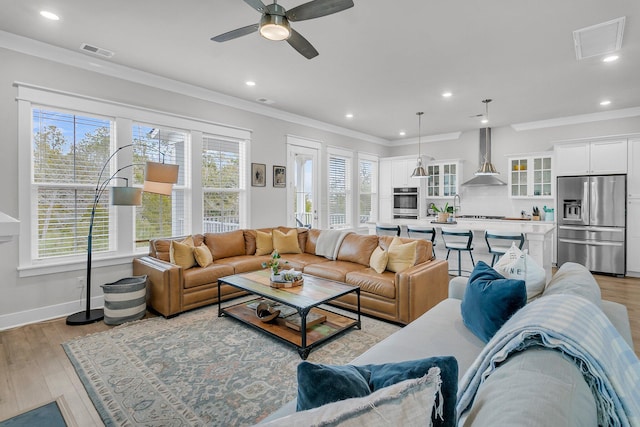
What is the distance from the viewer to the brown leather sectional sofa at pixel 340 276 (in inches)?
131

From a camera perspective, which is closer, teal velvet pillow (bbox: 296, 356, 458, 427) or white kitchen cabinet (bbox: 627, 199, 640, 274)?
teal velvet pillow (bbox: 296, 356, 458, 427)

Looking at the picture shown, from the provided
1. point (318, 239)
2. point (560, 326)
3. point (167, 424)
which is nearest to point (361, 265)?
point (318, 239)

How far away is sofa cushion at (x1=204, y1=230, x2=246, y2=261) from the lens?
4.49 metres

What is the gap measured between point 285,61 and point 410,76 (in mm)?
1650

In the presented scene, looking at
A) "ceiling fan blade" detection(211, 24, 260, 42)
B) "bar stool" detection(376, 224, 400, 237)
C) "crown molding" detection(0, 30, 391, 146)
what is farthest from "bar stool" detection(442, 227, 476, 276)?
"ceiling fan blade" detection(211, 24, 260, 42)

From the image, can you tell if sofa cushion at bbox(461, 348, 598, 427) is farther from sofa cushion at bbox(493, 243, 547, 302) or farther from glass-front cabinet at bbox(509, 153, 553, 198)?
glass-front cabinet at bbox(509, 153, 553, 198)

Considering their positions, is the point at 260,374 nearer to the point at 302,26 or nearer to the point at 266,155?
the point at 302,26

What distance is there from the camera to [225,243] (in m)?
4.62

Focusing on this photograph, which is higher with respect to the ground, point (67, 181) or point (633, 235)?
point (67, 181)

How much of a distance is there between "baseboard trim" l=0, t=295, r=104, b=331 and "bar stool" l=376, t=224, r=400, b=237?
13.5 feet

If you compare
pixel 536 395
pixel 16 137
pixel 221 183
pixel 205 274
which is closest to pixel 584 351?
pixel 536 395

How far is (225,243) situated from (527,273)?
375cm

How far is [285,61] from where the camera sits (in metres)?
3.75

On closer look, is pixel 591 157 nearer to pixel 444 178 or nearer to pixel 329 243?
pixel 444 178
